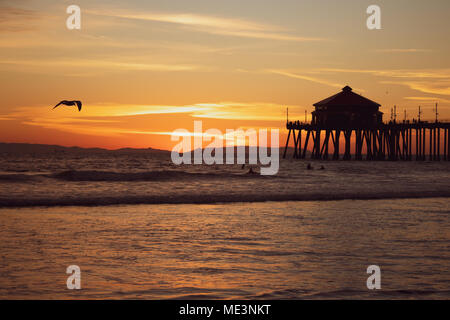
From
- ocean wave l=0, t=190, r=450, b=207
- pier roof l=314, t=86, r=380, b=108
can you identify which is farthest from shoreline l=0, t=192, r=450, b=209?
pier roof l=314, t=86, r=380, b=108

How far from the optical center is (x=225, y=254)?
412 inches

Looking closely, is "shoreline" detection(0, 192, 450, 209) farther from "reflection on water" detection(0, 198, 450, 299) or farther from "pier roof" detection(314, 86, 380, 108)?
"pier roof" detection(314, 86, 380, 108)

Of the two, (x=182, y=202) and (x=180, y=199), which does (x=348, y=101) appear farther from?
(x=182, y=202)

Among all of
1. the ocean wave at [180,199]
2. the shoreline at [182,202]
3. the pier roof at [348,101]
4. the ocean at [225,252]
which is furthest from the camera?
the pier roof at [348,101]

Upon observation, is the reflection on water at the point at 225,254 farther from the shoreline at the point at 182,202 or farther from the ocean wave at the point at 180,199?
the ocean wave at the point at 180,199

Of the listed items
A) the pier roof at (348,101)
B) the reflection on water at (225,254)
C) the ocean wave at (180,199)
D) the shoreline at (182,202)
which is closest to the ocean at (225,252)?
the reflection on water at (225,254)

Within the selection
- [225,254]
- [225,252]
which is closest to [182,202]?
[225,252]

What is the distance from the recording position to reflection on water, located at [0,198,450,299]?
25.6 feet

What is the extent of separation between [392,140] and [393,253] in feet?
234

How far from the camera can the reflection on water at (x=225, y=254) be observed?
7.80 metres

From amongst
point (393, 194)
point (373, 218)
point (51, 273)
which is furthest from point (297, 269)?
point (393, 194)

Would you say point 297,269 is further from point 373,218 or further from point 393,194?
point 393,194

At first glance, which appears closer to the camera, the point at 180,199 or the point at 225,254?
the point at 225,254
